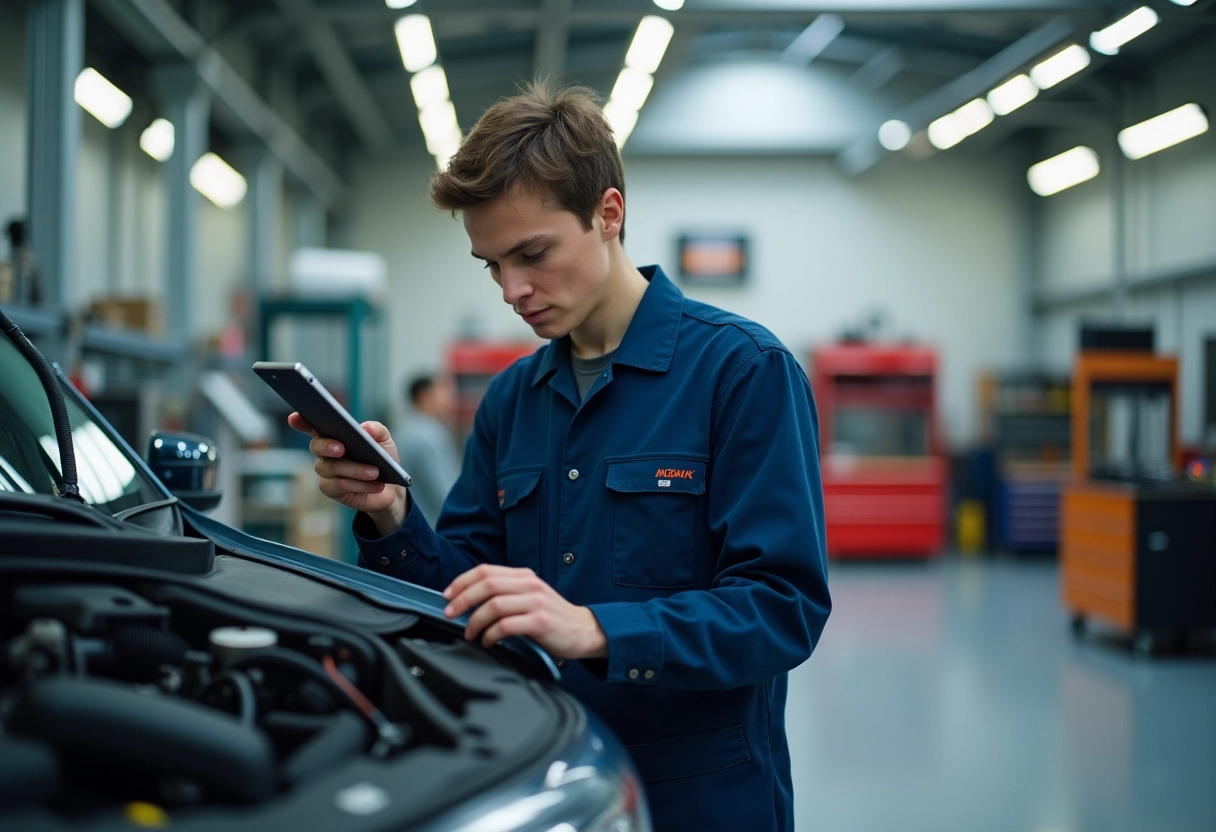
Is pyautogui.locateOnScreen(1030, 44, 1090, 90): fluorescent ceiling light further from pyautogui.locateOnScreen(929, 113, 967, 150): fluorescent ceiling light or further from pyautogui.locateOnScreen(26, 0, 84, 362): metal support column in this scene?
pyautogui.locateOnScreen(26, 0, 84, 362): metal support column

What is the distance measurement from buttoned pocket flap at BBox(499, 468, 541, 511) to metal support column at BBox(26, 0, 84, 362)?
124 inches

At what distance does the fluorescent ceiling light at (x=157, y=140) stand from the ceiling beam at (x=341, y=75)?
96 centimetres

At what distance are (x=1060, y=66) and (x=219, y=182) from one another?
5476mm

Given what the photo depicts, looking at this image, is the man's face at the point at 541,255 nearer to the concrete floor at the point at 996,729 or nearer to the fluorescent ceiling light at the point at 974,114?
the concrete floor at the point at 996,729

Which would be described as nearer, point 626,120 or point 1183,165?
point 1183,165

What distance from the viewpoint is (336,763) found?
795 mm

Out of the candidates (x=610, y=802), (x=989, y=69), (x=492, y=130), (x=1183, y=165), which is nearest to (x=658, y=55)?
(x=989, y=69)

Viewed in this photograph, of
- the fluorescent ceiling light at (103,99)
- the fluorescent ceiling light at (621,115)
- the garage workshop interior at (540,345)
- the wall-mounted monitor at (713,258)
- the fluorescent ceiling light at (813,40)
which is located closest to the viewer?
the garage workshop interior at (540,345)

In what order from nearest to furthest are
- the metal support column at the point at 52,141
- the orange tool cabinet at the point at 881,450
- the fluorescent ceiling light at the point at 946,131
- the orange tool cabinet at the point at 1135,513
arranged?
1. the metal support column at the point at 52,141
2. the orange tool cabinet at the point at 1135,513
3. the fluorescent ceiling light at the point at 946,131
4. the orange tool cabinet at the point at 881,450

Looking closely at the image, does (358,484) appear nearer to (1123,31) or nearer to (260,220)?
(1123,31)

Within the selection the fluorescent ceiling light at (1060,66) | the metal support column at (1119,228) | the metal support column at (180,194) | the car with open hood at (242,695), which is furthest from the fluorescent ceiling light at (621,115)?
the car with open hood at (242,695)

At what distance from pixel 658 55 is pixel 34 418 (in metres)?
5.69

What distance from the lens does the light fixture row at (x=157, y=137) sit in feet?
16.2

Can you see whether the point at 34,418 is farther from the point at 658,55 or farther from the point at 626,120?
the point at 626,120
